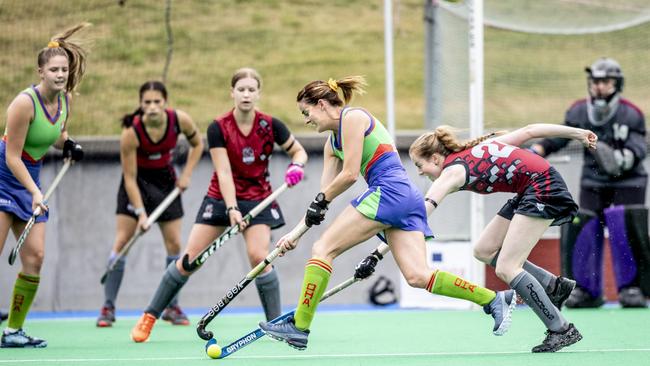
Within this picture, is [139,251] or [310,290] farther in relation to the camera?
[139,251]

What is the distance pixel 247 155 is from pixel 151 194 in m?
1.44

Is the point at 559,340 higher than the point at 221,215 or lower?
lower

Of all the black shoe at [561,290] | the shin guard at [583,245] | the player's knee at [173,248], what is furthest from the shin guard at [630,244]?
the player's knee at [173,248]

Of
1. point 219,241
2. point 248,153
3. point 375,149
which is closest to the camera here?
point 375,149

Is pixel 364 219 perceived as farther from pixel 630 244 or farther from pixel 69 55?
pixel 630 244

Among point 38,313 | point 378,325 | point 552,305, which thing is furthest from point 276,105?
point 552,305

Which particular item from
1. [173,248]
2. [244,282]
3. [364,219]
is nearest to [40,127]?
[244,282]

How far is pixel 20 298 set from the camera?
19.6 ft

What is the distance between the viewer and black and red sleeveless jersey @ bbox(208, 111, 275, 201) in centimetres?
648

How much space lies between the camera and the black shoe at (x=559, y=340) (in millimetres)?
5195

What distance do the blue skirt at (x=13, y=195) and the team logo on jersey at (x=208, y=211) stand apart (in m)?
0.91

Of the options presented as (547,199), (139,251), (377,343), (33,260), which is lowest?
(139,251)

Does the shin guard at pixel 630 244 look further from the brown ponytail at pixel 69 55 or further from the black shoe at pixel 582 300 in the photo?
the brown ponytail at pixel 69 55

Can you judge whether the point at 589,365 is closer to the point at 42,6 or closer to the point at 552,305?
the point at 552,305
